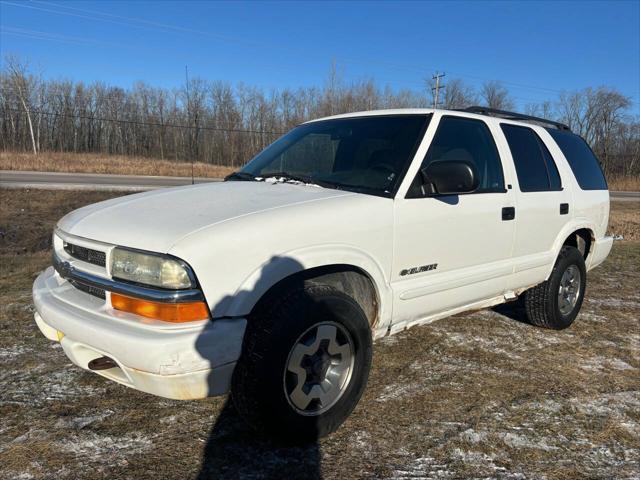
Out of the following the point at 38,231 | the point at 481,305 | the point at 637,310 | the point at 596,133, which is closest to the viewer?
the point at 481,305

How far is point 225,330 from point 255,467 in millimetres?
780

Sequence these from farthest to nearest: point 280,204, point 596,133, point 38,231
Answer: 1. point 596,133
2. point 38,231
3. point 280,204

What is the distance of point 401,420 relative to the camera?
2.94 meters

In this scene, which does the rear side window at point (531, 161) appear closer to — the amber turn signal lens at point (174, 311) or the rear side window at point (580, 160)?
the rear side window at point (580, 160)

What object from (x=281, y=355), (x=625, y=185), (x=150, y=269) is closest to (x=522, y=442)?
(x=281, y=355)

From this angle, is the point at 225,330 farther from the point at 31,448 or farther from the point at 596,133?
the point at 596,133

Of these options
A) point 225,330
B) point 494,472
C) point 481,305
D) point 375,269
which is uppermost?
point 375,269

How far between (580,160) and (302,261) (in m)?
3.70

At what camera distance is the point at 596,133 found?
156 feet

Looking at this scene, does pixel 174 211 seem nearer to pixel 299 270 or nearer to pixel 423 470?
pixel 299 270

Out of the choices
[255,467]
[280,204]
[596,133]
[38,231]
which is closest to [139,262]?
[280,204]

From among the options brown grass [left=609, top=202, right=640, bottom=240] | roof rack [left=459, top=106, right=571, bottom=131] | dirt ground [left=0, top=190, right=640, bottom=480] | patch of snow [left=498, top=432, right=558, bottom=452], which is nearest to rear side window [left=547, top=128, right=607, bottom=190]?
roof rack [left=459, top=106, right=571, bottom=131]

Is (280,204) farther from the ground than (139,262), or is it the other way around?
(280,204)

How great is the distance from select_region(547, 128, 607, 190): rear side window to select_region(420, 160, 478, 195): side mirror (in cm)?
213
